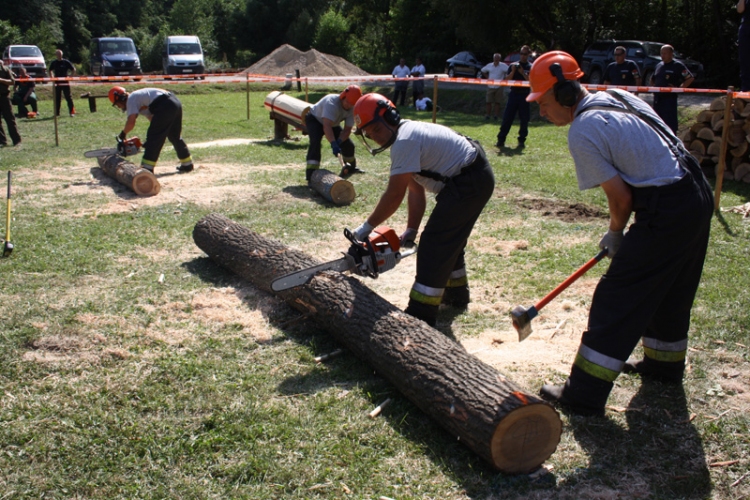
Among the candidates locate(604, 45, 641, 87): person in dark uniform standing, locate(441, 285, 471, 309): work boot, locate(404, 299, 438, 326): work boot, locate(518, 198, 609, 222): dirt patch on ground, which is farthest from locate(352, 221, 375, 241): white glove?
locate(604, 45, 641, 87): person in dark uniform standing

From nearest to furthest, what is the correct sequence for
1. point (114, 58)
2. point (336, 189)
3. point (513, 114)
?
point (336, 189)
point (513, 114)
point (114, 58)

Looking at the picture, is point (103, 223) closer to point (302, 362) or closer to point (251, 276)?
point (251, 276)

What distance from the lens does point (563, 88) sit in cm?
337

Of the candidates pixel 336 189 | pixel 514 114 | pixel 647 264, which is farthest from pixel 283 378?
pixel 514 114

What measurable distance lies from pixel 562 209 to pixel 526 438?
18.3 ft

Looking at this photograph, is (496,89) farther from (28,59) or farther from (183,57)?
(28,59)

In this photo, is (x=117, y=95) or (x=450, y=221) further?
(x=117, y=95)

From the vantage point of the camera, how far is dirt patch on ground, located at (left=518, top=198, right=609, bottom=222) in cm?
789

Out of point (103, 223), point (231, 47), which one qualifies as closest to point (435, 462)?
point (103, 223)

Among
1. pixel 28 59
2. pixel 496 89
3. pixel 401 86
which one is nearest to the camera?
pixel 496 89

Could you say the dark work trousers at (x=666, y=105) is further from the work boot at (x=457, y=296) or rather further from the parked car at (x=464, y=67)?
the parked car at (x=464, y=67)

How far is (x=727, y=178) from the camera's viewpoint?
9805mm

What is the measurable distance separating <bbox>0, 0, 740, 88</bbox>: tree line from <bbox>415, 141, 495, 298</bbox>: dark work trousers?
22889 millimetres

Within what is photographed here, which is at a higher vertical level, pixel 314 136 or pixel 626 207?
pixel 626 207
